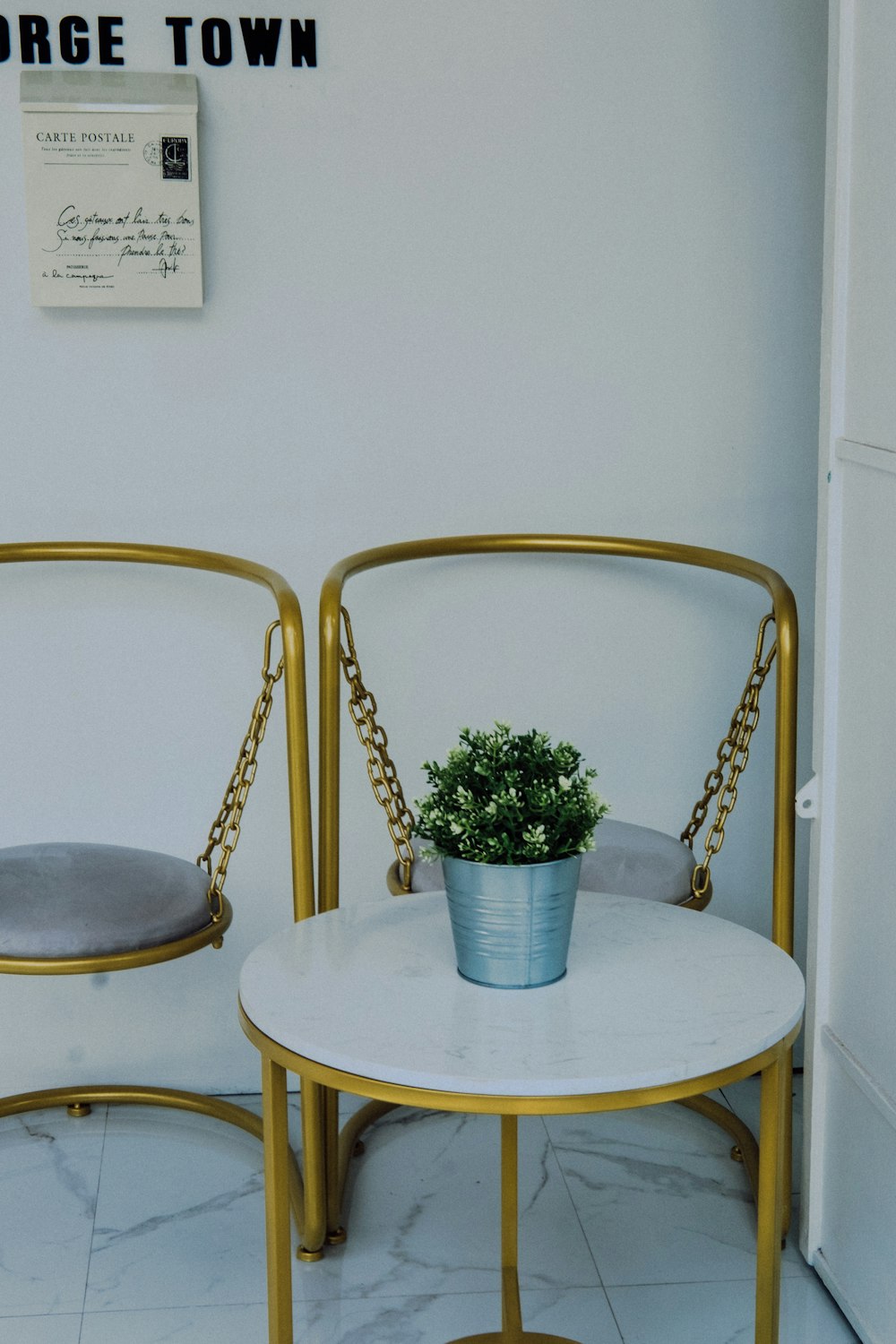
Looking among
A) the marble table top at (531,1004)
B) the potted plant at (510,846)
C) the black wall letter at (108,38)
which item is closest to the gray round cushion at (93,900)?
the marble table top at (531,1004)

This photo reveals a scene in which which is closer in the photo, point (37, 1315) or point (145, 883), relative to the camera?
point (37, 1315)

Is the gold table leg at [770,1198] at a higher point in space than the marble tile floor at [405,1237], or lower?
higher

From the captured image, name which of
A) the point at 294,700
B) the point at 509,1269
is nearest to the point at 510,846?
the point at 294,700

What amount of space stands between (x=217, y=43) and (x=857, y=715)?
4.12ft

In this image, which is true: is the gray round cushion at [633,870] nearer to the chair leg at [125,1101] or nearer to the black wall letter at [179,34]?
the chair leg at [125,1101]

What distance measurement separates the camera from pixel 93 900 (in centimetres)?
185

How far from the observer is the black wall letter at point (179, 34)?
2059mm

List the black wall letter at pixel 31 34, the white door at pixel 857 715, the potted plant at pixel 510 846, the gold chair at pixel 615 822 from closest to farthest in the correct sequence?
the potted plant at pixel 510 846 → the white door at pixel 857 715 → the gold chair at pixel 615 822 → the black wall letter at pixel 31 34

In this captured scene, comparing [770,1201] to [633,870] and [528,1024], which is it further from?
[633,870]

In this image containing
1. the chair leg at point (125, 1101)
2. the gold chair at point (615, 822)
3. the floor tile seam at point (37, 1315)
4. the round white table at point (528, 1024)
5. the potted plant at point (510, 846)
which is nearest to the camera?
the round white table at point (528, 1024)

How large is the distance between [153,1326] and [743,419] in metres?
1.47

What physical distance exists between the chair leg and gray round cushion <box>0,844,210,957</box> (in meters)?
0.41

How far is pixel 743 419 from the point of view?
2250 mm

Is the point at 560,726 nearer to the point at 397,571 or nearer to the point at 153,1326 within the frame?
the point at 397,571
